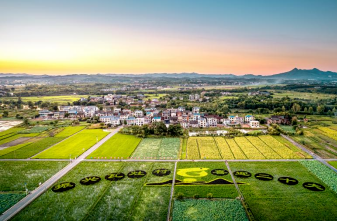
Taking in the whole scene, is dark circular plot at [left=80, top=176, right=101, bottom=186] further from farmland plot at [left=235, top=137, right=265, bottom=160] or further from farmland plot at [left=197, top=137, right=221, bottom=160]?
farmland plot at [left=235, top=137, right=265, bottom=160]

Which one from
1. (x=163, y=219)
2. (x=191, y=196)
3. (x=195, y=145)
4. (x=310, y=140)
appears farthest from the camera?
(x=310, y=140)

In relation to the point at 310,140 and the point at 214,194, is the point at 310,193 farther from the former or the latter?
the point at 310,140

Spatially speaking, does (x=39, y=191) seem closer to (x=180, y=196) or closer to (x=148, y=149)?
(x=180, y=196)

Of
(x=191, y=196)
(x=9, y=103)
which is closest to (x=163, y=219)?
(x=191, y=196)

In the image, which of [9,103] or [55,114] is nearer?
[55,114]

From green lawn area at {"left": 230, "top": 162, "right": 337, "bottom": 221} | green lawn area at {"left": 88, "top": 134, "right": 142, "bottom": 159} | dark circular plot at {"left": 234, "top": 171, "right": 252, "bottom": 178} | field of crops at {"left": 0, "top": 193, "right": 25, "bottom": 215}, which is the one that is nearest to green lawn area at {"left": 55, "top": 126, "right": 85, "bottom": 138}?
green lawn area at {"left": 88, "top": 134, "right": 142, "bottom": 159}

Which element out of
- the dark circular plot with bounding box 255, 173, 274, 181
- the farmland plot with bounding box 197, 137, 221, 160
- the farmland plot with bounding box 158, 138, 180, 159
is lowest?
the dark circular plot with bounding box 255, 173, 274, 181

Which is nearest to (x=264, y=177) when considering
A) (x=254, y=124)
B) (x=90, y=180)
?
(x=90, y=180)
